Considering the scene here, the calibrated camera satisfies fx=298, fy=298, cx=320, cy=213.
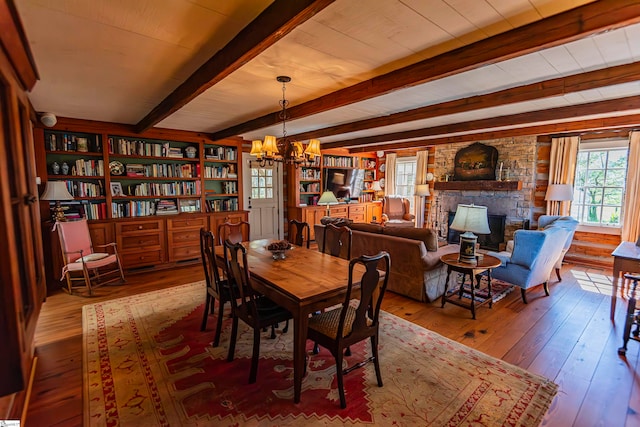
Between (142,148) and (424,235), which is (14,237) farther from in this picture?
(142,148)

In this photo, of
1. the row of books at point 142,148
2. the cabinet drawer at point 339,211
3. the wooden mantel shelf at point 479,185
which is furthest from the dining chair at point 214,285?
the wooden mantel shelf at point 479,185

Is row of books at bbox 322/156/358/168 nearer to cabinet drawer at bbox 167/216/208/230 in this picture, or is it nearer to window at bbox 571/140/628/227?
cabinet drawer at bbox 167/216/208/230

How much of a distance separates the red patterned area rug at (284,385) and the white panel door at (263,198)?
387 centimetres

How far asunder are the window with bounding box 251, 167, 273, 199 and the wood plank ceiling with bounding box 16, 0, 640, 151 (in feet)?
9.06

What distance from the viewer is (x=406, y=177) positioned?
26.4 ft

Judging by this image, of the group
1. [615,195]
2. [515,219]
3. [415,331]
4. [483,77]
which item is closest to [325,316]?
[415,331]

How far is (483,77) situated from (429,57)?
2.78 feet

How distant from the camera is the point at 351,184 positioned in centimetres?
807

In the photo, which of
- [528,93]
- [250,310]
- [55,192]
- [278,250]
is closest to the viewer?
[250,310]

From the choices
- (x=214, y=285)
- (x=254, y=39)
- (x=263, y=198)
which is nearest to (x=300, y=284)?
(x=214, y=285)

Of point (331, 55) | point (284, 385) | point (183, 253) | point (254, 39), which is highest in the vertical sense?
point (331, 55)

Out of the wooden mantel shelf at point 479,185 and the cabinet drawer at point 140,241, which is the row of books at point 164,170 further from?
the wooden mantel shelf at point 479,185

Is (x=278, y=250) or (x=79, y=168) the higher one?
(x=79, y=168)

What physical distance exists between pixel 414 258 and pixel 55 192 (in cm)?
466
